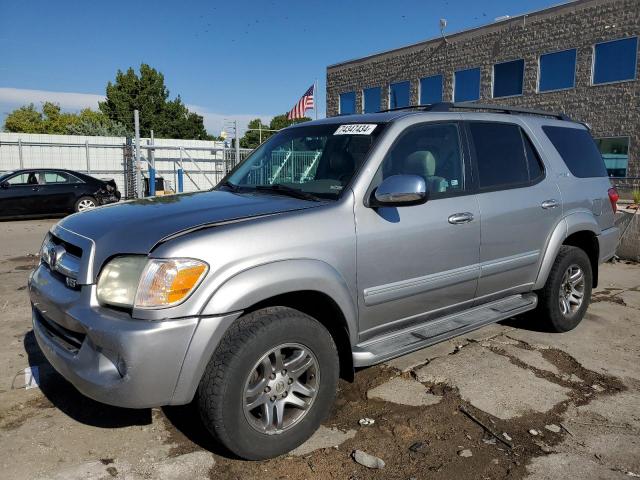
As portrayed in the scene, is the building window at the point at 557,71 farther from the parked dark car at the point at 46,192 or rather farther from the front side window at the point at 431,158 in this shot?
the front side window at the point at 431,158

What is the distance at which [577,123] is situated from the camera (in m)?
5.14

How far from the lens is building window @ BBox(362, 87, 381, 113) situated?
27328 millimetres

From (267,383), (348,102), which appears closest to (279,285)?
(267,383)

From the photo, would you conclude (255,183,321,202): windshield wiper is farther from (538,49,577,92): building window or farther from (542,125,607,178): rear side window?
(538,49,577,92): building window

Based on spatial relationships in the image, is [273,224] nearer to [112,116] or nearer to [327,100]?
[327,100]

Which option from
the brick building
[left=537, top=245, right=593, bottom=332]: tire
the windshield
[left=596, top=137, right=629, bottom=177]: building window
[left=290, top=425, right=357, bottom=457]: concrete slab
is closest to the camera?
[left=290, top=425, right=357, bottom=457]: concrete slab

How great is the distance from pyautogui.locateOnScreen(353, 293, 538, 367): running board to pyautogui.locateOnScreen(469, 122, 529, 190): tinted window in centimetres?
92

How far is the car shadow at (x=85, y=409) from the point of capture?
3193 millimetres

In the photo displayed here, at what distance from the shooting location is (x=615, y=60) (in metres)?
18.4

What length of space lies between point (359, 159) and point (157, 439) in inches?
80.0

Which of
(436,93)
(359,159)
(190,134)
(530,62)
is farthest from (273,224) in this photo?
(190,134)

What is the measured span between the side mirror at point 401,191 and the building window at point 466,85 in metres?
20.9

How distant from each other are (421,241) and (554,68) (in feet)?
65.3

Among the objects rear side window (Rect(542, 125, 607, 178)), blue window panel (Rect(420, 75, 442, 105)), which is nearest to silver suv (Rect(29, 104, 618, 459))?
rear side window (Rect(542, 125, 607, 178))
